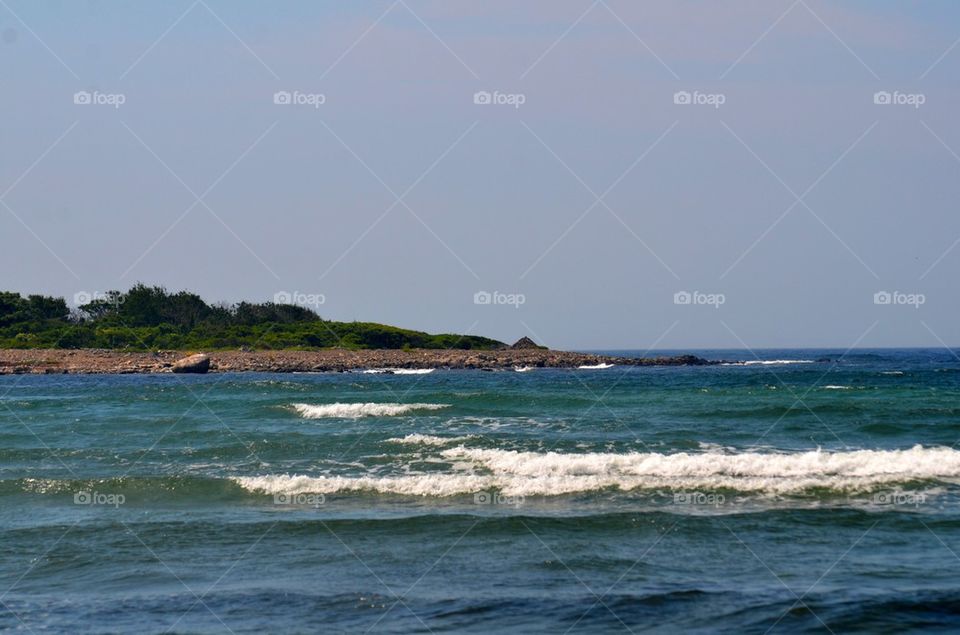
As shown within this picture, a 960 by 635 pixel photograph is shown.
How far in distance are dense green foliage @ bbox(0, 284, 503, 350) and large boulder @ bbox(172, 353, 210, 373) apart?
596 inches

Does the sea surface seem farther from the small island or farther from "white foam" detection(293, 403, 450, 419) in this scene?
the small island

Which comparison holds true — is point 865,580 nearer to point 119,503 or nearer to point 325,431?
point 119,503

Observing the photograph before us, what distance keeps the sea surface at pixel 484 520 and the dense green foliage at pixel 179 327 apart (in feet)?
143

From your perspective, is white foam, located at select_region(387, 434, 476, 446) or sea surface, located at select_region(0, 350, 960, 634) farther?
white foam, located at select_region(387, 434, 476, 446)

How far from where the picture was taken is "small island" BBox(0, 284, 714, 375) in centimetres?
5691

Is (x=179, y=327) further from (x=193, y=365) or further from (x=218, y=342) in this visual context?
(x=193, y=365)

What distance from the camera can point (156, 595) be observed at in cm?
1075

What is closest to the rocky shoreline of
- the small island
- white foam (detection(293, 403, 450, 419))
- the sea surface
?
the small island

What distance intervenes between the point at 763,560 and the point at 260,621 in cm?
607

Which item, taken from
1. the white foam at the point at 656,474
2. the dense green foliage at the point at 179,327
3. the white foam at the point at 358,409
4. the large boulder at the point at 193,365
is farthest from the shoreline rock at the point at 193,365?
the white foam at the point at 656,474

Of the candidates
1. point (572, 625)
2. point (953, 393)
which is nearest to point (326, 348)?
point (953, 393)

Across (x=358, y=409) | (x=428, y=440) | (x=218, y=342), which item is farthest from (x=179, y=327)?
(x=428, y=440)

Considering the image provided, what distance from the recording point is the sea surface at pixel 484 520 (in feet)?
32.6

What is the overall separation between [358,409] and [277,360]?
3020cm
